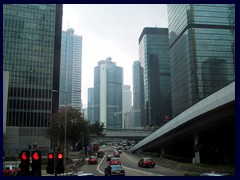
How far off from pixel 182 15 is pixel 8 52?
3170 inches

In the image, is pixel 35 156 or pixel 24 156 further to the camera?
pixel 35 156

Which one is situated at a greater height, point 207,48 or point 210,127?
point 207,48

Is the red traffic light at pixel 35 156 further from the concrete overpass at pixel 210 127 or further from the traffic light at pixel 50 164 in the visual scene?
the concrete overpass at pixel 210 127

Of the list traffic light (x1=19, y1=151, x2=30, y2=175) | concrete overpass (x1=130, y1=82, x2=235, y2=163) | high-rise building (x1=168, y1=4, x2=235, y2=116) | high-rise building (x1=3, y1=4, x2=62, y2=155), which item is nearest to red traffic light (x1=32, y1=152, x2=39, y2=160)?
traffic light (x1=19, y1=151, x2=30, y2=175)

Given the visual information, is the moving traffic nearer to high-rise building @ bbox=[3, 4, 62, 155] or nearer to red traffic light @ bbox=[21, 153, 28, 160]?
red traffic light @ bbox=[21, 153, 28, 160]

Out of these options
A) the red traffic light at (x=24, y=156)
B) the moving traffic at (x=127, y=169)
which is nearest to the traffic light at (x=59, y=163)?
the red traffic light at (x=24, y=156)

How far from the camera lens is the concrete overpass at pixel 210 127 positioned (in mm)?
34438

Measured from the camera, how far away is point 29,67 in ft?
363

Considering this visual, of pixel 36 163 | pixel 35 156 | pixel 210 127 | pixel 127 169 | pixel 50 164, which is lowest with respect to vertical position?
pixel 127 169

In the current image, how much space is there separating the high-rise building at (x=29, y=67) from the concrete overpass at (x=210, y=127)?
50637mm

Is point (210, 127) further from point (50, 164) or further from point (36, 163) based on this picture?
point (36, 163)

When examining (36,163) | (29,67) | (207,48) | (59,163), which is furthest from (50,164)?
(207,48)

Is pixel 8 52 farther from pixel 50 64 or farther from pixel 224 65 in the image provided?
pixel 224 65

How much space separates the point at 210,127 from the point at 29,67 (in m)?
80.0
